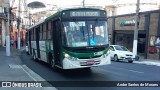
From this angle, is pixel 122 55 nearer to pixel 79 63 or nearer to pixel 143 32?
pixel 143 32

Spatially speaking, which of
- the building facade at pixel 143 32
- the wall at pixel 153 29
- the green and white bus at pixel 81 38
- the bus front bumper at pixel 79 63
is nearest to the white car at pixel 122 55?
the wall at pixel 153 29

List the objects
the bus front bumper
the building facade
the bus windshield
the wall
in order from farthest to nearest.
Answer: the building facade
the wall
the bus windshield
the bus front bumper

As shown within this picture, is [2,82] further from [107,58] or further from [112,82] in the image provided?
[107,58]

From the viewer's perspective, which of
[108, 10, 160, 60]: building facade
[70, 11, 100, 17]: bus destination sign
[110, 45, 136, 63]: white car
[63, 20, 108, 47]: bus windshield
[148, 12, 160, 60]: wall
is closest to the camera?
[63, 20, 108, 47]: bus windshield

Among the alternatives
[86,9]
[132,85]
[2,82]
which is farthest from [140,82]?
[2,82]

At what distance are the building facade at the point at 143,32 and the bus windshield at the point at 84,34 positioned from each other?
18087 mm

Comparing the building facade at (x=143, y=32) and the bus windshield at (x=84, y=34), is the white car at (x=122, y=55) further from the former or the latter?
the bus windshield at (x=84, y=34)

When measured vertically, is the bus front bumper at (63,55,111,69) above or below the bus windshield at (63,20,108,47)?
below

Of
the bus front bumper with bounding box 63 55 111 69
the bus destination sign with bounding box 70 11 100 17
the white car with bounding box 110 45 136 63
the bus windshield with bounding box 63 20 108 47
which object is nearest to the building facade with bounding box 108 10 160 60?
the white car with bounding box 110 45 136 63

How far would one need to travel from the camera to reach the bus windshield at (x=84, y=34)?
Answer: 12750 millimetres

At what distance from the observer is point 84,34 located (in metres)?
12.9

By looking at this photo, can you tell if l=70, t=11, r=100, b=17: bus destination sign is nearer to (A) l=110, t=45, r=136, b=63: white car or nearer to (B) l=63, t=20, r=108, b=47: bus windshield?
(B) l=63, t=20, r=108, b=47: bus windshield

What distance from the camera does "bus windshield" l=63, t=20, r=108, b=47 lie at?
12750 mm

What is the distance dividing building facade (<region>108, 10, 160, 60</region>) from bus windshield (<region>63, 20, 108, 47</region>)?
1809cm
